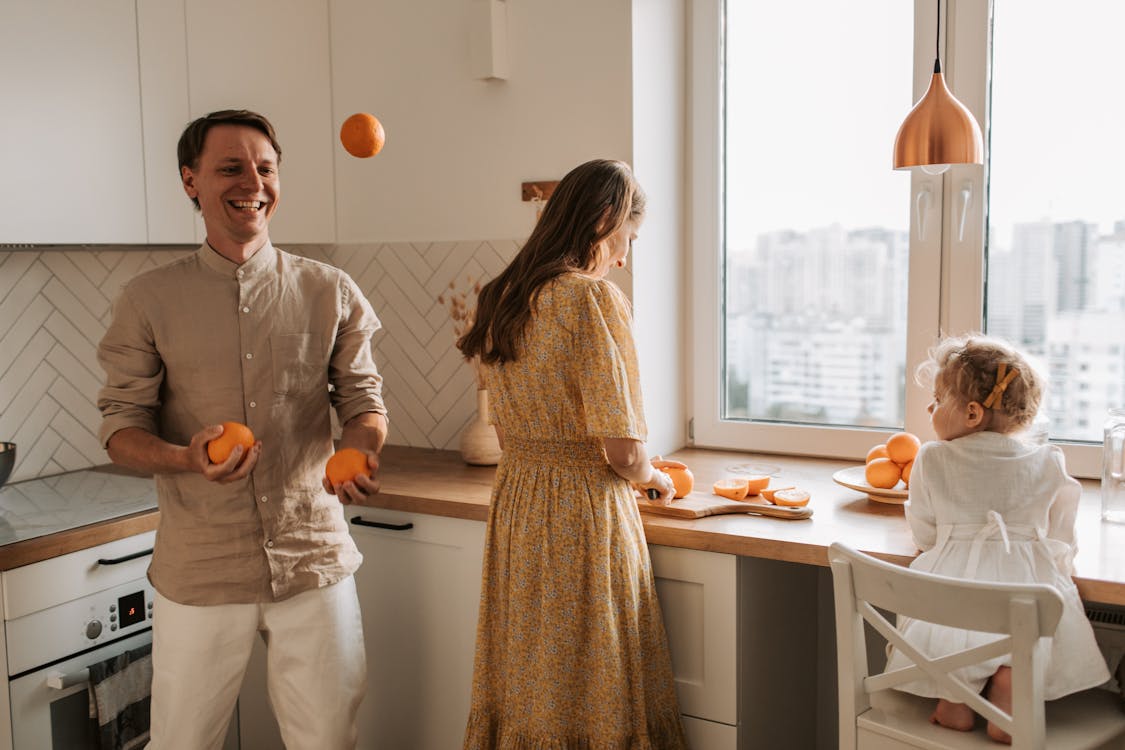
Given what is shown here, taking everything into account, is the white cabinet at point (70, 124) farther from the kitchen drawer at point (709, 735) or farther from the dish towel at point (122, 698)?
the kitchen drawer at point (709, 735)

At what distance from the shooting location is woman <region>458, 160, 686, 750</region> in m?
1.81

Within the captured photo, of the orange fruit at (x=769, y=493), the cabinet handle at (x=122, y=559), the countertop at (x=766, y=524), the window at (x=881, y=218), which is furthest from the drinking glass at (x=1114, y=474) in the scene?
the cabinet handle at (x=122, y=559)

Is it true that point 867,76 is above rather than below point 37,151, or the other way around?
above

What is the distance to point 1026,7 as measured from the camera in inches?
86.7

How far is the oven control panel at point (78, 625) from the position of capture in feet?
6.43

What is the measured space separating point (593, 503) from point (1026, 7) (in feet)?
4.74

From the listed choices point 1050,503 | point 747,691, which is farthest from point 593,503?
point 1050,503

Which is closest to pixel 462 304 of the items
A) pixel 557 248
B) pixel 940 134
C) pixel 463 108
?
pixel 463 108

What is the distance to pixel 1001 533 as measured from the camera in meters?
1.65

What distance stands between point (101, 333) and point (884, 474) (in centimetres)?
196

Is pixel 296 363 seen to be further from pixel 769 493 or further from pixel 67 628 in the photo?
pixel 769 493

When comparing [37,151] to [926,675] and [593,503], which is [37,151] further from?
[926,675]

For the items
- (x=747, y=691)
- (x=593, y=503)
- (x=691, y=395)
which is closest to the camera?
(x=593, y=503)

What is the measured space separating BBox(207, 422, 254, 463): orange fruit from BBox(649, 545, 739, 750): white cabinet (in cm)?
81
